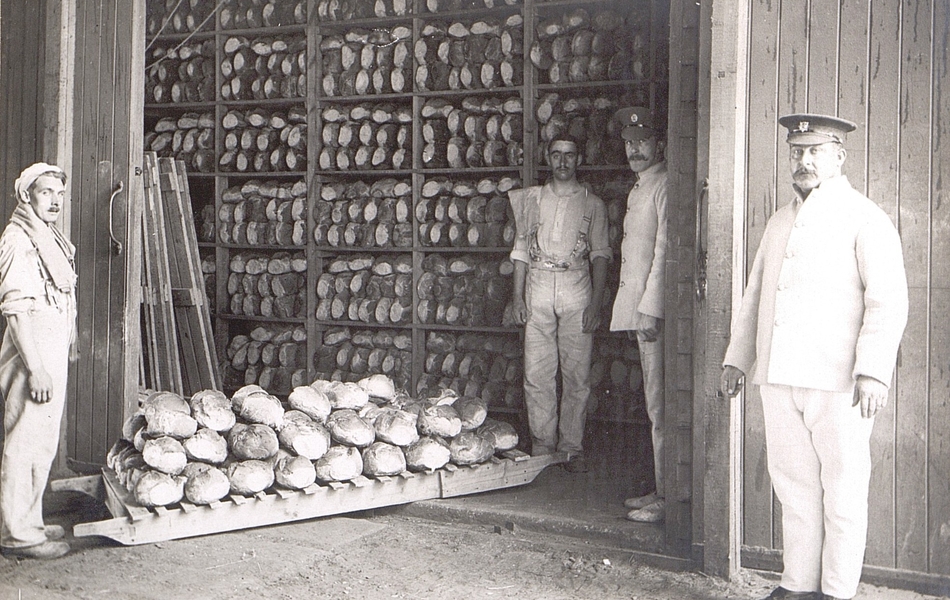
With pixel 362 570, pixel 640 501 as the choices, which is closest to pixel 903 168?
pixel 640 501

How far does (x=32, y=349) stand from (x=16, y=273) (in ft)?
1.19

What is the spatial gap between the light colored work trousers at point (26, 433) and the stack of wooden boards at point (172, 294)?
9.24 feet

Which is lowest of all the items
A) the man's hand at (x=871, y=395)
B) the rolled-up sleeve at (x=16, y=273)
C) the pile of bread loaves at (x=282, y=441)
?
the pile of bread loaves at (x=282, y=441)

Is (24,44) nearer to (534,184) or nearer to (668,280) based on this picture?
(534,184)

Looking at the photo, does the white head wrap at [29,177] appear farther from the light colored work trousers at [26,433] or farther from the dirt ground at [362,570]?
the dirt ground at [362,570]

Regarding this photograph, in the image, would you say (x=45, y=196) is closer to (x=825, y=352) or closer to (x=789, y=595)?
(x=825, y=352)

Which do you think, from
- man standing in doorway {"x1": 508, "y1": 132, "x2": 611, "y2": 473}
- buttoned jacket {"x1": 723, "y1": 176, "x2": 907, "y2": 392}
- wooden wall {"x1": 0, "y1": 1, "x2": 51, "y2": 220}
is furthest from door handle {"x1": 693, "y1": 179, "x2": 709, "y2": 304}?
wooden wall {"x1": 0, "y1": 1, "x2": 51, "y2": 220}


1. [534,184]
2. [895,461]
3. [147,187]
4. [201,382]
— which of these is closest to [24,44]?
[147,187]

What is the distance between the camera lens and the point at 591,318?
6496 millimetres

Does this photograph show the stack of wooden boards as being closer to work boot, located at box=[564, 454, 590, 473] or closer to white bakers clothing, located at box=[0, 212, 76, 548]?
white bakers clothing, located at box=[0, 212, 76, 548]

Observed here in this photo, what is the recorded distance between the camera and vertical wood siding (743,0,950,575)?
167 inches

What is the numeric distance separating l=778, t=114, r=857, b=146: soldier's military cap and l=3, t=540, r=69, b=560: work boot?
3.88 m

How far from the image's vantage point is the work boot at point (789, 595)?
159 inches

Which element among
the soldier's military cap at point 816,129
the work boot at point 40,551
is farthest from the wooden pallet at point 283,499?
the soldier's military cap at point 816,129
